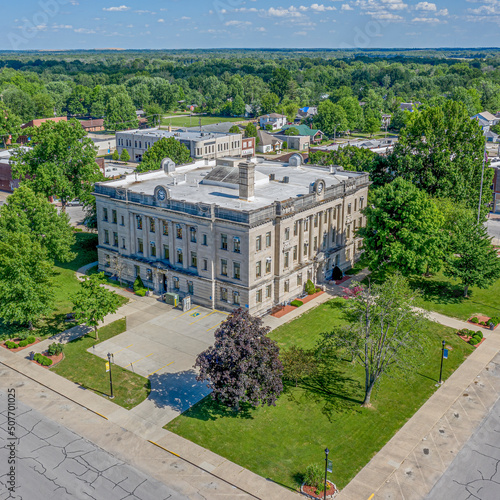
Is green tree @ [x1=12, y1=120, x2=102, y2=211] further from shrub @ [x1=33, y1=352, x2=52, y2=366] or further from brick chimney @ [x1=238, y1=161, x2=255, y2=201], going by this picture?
shrub @ [x1=33, y1=352, x2=52, y2=366]

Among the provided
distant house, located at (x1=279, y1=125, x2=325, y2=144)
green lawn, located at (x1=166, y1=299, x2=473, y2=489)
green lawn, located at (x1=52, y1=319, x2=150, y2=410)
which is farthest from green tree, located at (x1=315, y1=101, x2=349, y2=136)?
green lawn, located at (x1=52, y1=319, x2=150, y2=410)

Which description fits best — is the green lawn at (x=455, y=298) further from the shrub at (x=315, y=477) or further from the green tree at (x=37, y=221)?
the green tree at (x=37, y=221)

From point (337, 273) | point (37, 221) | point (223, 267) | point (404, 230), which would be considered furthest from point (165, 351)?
point (404, 230)

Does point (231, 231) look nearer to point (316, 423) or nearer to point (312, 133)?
point (316, 423)

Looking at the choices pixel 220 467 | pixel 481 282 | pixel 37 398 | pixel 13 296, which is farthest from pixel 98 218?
pixel 481 282

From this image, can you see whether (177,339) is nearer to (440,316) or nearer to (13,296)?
(13,296)

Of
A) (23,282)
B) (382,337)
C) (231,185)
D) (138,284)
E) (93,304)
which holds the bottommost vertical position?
(138,284)
